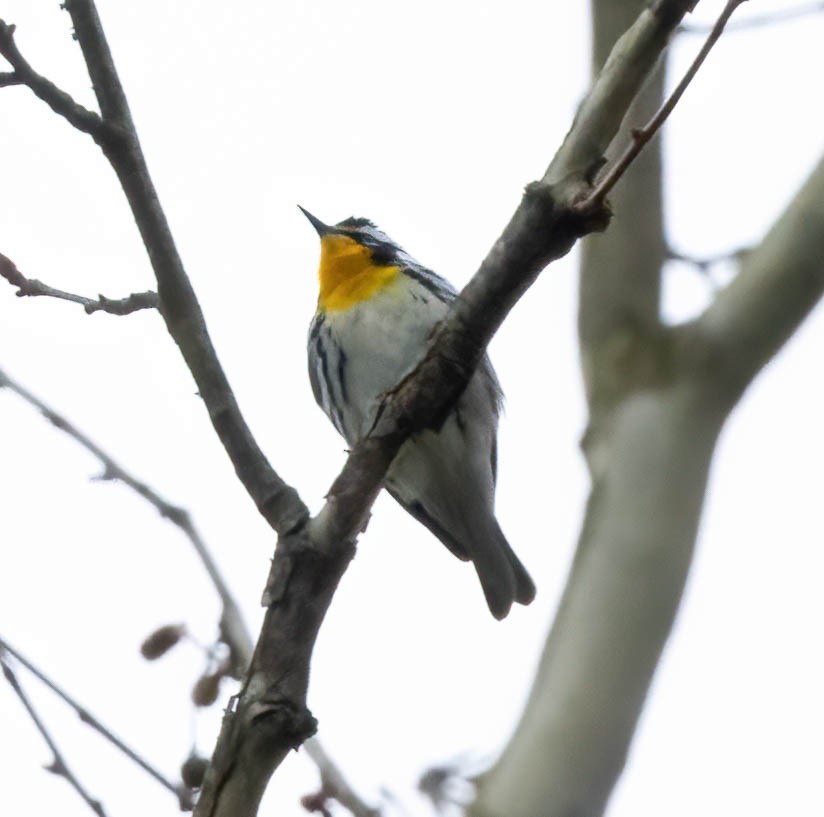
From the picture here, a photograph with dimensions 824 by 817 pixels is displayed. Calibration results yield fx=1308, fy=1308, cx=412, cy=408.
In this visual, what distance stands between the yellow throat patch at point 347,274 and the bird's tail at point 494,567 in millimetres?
1015

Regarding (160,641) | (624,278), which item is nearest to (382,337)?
(624,278)

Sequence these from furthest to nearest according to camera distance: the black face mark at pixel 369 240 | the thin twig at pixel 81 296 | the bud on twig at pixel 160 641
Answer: the black face mark at pixel 369 240, the bud on twig at pixel 160 641, the thin twig at pixel 81 296

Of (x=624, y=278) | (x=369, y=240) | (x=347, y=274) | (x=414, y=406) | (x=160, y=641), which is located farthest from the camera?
(x=369, y=240)

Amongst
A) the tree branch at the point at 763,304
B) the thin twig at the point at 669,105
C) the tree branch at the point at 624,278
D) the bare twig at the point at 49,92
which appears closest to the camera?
the thin twig at the point at 669,105

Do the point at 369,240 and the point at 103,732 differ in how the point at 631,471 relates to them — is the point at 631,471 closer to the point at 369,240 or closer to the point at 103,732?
the point at 103,732

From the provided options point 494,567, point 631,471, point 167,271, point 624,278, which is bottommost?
point 631,471

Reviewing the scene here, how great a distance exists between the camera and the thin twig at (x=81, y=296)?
2.79 m

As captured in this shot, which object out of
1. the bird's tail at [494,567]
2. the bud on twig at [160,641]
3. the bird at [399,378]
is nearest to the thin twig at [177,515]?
the bud on twig at [160,641]

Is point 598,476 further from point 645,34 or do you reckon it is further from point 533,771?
point 645,34

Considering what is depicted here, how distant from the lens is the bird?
487cm

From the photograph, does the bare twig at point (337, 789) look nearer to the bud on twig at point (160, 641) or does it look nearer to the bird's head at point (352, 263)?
the bud on twig at point (160, 641)

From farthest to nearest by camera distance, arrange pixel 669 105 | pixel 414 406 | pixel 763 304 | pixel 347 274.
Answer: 1. pixel 347 274
2. pixel 763 304
3. pixel 414 406
4. pixel 669 105

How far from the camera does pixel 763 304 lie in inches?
148

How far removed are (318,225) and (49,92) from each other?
3362 millimetres
